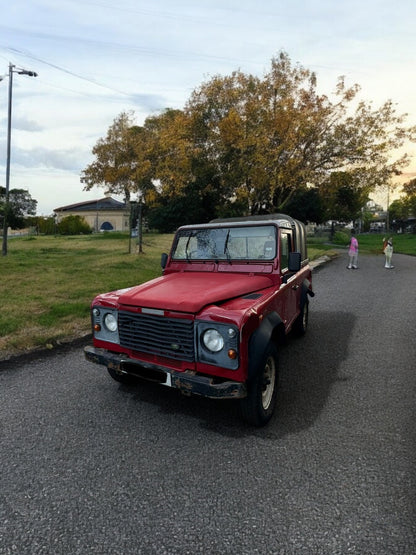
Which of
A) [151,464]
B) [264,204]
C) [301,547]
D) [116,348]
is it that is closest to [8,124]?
[264,204]

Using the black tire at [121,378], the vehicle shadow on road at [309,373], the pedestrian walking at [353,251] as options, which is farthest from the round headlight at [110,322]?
the pedestrian walking at [353,251]

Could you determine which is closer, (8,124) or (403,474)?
(403,474)

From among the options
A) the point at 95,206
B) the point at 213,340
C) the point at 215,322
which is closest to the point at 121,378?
the point at 213,340

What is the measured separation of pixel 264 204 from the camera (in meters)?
23.6

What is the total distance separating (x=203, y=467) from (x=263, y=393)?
101 centimetres

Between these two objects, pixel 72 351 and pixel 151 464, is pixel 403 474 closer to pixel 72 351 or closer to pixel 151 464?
pixel 151 464

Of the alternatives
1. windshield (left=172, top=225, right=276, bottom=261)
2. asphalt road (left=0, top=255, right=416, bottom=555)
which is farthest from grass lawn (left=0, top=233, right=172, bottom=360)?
windshield (left=172, top=225, right=276, bottom=261)

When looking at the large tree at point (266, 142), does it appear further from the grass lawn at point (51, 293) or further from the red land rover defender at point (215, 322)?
the red land rover defender at point (215, 322)

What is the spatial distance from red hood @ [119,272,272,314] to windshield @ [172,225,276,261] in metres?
0.33

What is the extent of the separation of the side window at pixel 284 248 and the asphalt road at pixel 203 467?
156 centimetres

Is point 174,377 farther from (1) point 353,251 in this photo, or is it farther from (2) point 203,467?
(1) point 353,251

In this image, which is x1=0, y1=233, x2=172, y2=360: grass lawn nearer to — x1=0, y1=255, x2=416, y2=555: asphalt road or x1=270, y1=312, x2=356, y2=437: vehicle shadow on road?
x1=0, y1=255, x2=416, y2=555: asphalt road

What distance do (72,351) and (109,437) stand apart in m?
2.82

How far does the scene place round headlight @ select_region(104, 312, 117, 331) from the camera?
3912 mm
